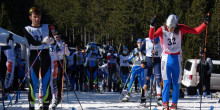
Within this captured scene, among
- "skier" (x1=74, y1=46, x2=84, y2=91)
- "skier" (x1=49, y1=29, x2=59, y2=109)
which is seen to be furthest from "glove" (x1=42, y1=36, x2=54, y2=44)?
"skier" (x1=74, y1=46, x2=84, y2=91)

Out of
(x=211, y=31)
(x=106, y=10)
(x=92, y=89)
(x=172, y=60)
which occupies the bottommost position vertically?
(x=92, y=89)

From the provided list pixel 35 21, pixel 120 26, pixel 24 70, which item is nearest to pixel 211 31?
pixel 120 26

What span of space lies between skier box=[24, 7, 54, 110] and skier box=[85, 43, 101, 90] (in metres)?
11.6

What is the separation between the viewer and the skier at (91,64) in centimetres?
1991

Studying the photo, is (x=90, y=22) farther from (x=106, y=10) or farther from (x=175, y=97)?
(x=175, y=97)

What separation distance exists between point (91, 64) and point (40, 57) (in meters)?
11.8

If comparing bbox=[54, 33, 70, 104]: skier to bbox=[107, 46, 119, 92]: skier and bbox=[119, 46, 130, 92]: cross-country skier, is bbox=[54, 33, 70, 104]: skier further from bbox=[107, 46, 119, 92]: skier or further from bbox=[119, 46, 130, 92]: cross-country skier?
bbox=[119, 46, 130, 92]: cross-country skier

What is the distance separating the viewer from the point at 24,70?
1998cm

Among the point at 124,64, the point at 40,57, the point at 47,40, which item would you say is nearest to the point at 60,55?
the point at 40,57

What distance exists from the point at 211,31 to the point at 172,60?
32880 mm

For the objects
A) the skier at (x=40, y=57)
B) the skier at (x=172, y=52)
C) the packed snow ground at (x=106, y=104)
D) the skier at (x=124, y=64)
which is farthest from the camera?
the skier at (x=124, y=64)

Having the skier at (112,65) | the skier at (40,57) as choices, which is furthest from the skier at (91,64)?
the skier at (40,57)

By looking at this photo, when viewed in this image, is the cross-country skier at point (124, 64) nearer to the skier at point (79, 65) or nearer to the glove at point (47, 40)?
the skier at point (79, 65)

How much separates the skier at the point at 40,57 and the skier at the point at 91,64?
11.6 m
